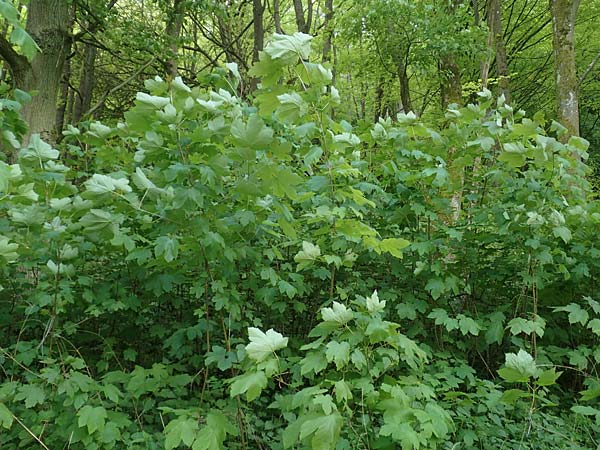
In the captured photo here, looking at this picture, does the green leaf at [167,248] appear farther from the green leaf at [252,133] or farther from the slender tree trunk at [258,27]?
the slender tree trunk at [258,27]

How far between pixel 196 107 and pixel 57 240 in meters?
1.16

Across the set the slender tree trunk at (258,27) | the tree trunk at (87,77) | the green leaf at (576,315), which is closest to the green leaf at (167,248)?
the green leaf at (576,315)

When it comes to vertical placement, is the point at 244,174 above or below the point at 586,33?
below

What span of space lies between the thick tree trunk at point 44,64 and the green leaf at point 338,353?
5.45 m

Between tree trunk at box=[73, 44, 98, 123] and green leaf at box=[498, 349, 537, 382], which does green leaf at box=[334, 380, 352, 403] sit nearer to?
green leaf at box=[498, 349, 537, 382]

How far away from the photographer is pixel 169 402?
2764 mm

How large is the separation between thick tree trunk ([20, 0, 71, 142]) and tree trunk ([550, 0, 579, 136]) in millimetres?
6844

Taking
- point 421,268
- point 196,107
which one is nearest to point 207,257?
point 196,107

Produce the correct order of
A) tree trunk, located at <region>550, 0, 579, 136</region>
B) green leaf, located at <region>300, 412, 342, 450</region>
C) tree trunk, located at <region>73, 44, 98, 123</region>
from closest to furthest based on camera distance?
1. green leaf, located at <region>300, 412, 342, 450</region>
2. tree trunk, located at <region>550, 0, 579, 136</region>
3. tree trunk, located at <region>73, 44, 98, 123</region>

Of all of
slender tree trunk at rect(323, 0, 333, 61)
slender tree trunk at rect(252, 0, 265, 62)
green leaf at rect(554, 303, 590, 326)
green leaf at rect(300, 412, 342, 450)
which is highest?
slender tree trunk at rect(323, 0, 333, 61)

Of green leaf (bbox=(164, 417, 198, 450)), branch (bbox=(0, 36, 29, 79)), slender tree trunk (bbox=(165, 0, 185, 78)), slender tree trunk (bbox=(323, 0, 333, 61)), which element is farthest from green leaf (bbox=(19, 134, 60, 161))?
slender tree trunk (bbox=(323, 0, 333, 61))

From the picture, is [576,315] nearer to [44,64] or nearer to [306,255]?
[306,255]

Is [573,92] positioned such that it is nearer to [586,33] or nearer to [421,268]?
[421,268]

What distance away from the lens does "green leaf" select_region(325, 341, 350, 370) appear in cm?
190
